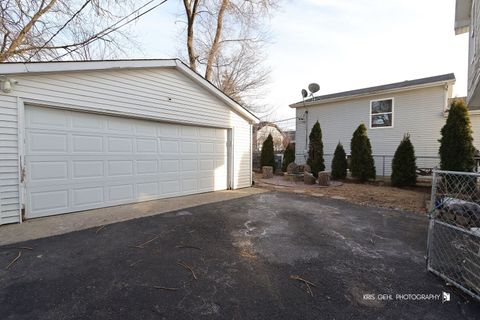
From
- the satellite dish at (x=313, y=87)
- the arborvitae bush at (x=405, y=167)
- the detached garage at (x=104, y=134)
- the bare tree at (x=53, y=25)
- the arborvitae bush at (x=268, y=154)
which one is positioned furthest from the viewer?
the arborvitae bush at (x=268, y=154)

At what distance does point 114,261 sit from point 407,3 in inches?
354

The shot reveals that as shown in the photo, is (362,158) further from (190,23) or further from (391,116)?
(190,23)

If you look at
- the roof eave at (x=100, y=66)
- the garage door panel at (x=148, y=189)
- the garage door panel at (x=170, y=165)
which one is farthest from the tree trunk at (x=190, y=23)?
the garage door panel at (x=148, y=189)

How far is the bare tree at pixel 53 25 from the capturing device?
7125 millimetres

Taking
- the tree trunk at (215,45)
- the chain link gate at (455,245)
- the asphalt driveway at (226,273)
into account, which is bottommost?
the asphalt driveway at (226,273)

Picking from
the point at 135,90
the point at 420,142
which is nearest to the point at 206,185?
the point at 135,90

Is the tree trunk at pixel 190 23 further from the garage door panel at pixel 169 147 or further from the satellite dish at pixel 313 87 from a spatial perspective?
the garage door panel at pixel 169 147

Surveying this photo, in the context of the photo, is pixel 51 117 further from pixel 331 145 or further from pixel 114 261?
pixel 331 145

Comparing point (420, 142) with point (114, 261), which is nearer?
point (114, 261)

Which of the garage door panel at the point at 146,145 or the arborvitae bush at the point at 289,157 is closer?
the garage door panel at the point at 146,145

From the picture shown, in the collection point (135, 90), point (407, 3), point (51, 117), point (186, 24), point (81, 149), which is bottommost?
point (81, 149)

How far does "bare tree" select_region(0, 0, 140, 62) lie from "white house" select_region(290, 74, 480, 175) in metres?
10.5

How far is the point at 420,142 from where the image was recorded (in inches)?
398

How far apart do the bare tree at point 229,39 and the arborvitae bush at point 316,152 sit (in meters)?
6.62
